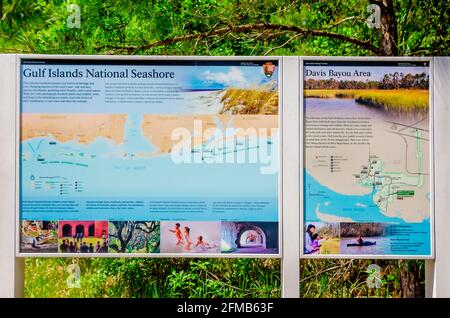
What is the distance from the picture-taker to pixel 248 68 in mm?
4797

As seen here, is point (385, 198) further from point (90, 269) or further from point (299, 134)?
point (90, 269)

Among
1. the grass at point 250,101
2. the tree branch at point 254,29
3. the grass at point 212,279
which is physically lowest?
the grass at point 212,279

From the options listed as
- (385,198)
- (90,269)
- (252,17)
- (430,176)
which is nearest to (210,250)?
(385,198)

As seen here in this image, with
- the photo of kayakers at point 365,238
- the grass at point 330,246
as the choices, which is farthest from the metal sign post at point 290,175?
the photo of kayakers at point 365,238

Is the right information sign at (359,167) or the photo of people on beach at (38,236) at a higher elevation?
the right information sign at (359,167)

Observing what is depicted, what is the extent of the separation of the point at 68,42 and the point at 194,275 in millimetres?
2189

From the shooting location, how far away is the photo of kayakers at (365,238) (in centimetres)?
477

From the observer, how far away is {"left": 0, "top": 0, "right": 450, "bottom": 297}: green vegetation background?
6.12 meters

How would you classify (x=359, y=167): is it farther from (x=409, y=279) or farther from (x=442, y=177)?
(x=409, y=279)

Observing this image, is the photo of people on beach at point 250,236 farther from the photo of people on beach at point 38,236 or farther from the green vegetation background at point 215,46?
the green vegetation background at point 215,46

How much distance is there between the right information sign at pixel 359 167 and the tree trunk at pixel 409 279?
1.32 m

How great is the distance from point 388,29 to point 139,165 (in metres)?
2.58
